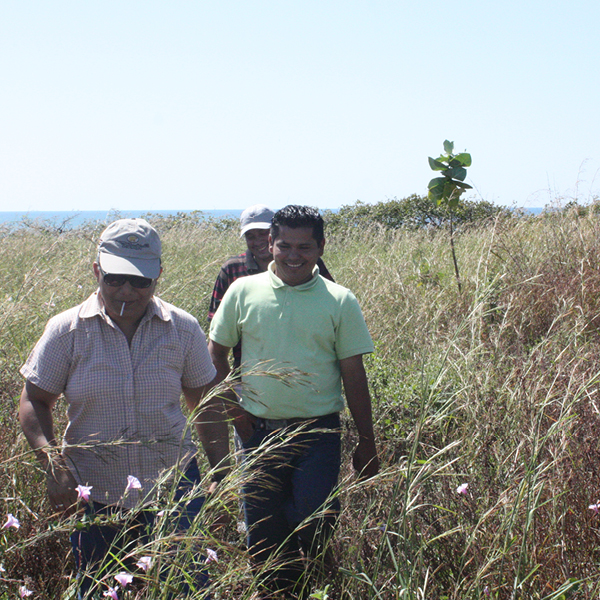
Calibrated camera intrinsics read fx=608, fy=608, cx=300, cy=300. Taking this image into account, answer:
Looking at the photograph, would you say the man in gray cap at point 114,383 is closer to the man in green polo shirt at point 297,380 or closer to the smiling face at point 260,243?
the man in green polo shirt at point 297,380

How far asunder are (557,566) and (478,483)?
0.45m

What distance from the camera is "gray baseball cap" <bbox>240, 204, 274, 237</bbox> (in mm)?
3561

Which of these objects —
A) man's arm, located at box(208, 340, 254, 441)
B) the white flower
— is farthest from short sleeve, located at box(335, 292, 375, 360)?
the white flower

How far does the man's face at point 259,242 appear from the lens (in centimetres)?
356

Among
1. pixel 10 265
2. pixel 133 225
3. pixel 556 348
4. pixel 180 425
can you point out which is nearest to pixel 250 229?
pixel 133 225

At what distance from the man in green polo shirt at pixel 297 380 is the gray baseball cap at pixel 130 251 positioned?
1.83ft

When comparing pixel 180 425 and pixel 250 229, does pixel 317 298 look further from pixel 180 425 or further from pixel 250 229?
pixel 250 229

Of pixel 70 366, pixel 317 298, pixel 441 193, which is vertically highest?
pixel 441 193

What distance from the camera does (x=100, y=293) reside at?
2221 mm

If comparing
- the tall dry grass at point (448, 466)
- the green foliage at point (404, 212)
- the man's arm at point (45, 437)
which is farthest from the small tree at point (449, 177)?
the green foliage at point (404, 212)

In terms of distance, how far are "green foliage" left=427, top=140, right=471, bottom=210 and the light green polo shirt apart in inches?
110

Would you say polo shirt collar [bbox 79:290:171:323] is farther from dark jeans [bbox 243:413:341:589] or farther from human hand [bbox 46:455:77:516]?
dark jeans [bbox 243:413:341:589]

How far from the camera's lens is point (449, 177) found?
5066 millimetres

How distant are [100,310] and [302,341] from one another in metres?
0.82
